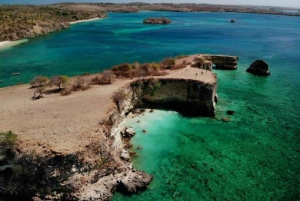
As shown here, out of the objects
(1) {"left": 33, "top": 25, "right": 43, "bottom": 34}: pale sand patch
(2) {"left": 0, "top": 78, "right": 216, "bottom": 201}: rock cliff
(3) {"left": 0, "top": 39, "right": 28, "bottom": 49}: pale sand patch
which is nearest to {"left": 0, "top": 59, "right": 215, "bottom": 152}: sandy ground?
(2) {"left": 0, "top": 78, "right": 216, "bottom": 201}: rock cliff

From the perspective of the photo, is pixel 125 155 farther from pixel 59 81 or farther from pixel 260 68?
pixel 260 68

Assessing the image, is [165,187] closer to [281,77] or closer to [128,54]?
[281,77]

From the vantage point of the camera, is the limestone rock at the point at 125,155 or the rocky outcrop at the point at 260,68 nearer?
the limestone rock at the point at 125,155

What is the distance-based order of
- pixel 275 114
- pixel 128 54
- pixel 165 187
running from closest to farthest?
pixel 165 187
pixel 275 114
pixel 128 54

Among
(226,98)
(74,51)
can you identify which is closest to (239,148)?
(226,98)

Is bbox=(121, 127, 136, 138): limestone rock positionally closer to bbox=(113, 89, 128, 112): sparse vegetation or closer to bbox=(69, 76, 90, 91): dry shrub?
bbox=(113, 89, 128, 112): sparse vegetation

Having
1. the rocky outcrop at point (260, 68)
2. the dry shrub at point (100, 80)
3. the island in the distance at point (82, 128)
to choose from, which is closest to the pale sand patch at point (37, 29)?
the island in the distance at point (82, 128)

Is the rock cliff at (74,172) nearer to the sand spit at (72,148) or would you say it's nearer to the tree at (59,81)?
the sand spit at (72,148)

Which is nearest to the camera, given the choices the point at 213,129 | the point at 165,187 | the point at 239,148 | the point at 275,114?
the point at 165,187
